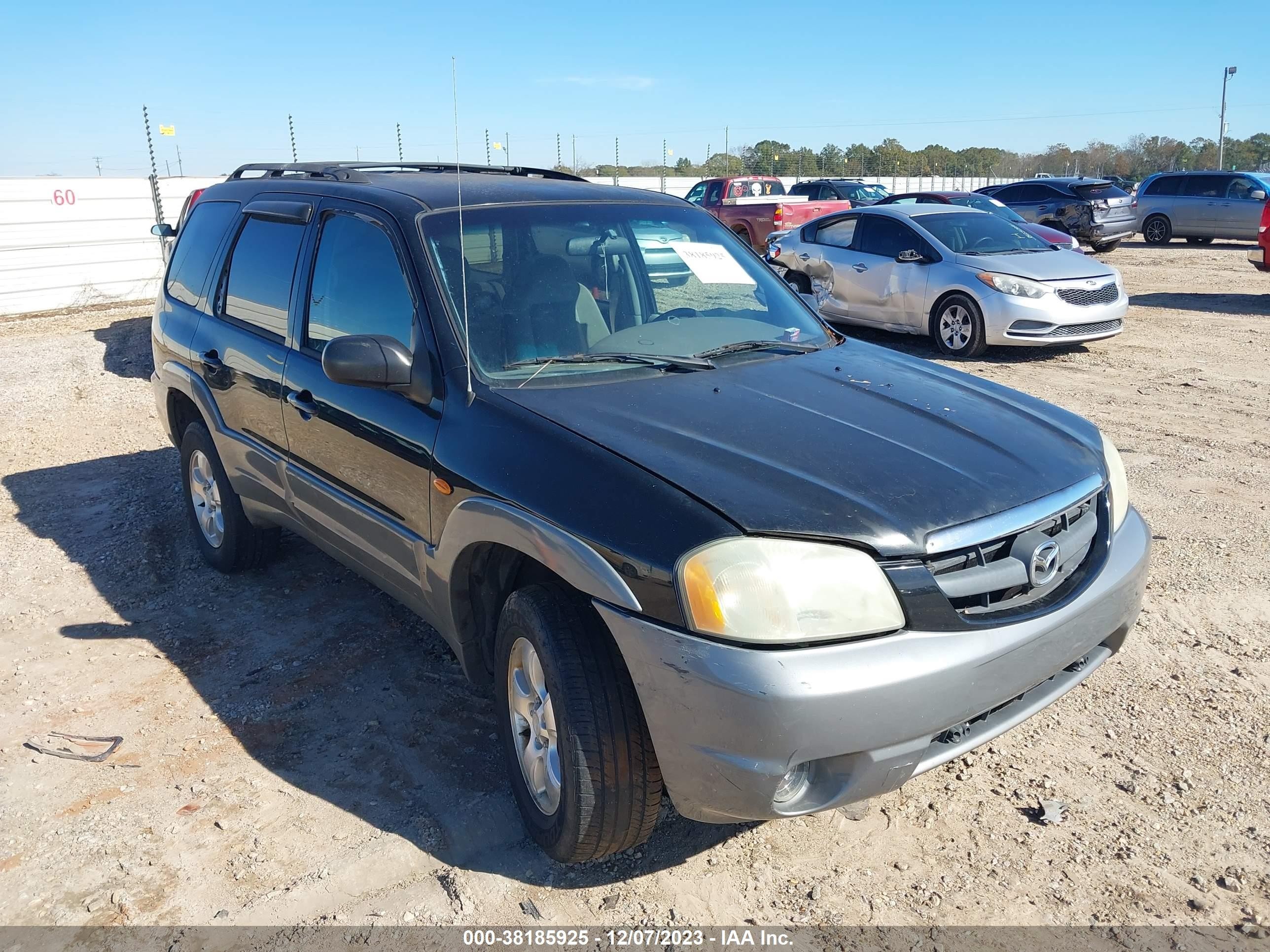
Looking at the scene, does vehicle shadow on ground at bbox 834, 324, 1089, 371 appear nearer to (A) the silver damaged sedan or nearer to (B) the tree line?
(A) the silver damaged sedan

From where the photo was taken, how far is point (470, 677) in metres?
3.23

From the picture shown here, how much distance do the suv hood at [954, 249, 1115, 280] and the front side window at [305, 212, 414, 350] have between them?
783cm

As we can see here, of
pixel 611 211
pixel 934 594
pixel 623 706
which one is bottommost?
pixel 623 706

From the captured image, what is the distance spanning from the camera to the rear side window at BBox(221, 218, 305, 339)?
400 centimetres

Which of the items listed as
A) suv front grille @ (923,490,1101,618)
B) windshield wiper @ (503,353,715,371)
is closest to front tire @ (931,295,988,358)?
windshield wiper @ (503,353,715,371)

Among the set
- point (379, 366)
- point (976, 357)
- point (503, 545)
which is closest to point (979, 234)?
point (976, 357)

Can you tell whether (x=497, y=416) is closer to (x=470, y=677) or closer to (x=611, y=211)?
(x=470, y=677)

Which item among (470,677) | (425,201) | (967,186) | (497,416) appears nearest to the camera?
(497,416)

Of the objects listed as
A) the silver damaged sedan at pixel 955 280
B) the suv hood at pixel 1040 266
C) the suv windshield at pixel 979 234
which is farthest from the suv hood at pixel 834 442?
the suv windshield at pixel 979 234

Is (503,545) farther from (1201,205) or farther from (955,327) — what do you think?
(1201,205)

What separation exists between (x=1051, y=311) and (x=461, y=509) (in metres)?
8.36

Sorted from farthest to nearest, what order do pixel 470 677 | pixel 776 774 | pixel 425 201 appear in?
pixel 425 201, pixel 470 677, pixel 776 774

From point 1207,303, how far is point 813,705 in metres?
14.4

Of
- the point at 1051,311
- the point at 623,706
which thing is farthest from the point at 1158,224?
the point at 623,706
